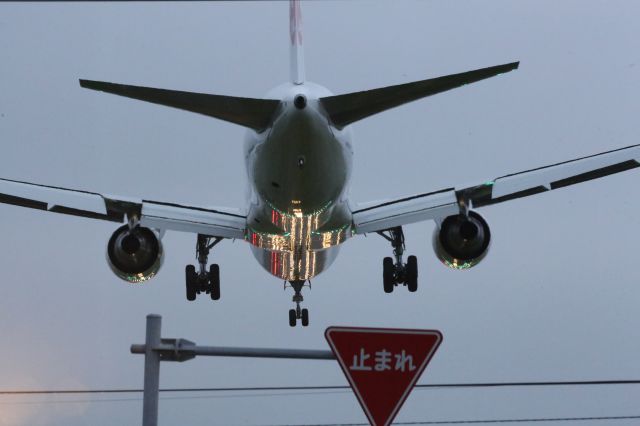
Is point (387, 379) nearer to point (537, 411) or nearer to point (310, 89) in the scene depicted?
point (537, 411)

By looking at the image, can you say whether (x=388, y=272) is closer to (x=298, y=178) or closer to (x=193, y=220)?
(x=193, y=220)

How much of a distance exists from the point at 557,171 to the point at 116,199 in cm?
996

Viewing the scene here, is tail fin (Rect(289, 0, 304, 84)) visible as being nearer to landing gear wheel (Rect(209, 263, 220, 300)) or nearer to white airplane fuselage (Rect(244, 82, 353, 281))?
white airplane fuselage (Rect(244, 82, 353, 281))

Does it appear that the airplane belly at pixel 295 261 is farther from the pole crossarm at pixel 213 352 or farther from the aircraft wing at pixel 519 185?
the pole crossarm at pixel 213 352

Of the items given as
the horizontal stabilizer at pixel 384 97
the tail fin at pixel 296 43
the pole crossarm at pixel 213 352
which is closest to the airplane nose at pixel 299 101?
the horizontal stabilizer at pixel 384 97

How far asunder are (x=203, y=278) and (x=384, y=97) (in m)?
11.7

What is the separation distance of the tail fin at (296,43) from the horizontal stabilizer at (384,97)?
4.55m

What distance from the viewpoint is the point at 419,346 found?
6355mm

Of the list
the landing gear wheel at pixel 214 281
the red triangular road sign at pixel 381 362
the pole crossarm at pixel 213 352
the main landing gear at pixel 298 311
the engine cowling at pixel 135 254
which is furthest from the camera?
the landing gear wheel at pixel 214 281

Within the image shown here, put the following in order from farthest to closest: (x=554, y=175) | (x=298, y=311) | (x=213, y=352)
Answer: (x=298, y=311) < (x=554, y=175) < (x=213, y=352)

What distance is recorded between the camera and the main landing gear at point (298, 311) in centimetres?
2462

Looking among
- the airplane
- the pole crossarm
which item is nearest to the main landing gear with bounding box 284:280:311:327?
the airplane

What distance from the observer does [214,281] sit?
1048 inches

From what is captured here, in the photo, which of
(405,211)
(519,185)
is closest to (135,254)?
(405,211)
